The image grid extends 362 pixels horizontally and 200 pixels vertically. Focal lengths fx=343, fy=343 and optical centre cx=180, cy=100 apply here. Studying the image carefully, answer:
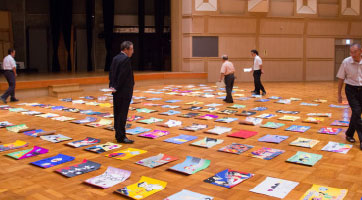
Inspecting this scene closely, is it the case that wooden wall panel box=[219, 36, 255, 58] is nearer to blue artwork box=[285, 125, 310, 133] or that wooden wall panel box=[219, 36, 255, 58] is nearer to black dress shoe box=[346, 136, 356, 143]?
blue artwork box=[285, 125, 310, 133]

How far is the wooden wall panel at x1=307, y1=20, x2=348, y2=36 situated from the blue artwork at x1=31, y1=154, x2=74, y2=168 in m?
16.1

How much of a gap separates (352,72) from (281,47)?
43.0 ft

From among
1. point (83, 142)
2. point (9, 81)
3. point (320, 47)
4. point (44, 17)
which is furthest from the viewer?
point (44, 17)

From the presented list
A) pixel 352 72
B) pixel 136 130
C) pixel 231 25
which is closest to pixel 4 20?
pixel 231 25

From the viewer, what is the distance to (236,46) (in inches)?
689

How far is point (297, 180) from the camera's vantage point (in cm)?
382

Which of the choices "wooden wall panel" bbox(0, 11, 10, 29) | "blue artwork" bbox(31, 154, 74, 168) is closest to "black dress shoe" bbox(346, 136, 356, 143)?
"blue artwork" bbox(31, 154, 74, 168)

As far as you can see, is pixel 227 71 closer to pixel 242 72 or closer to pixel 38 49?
pixel 242 72

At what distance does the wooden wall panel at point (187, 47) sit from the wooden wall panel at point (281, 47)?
12.0 feet

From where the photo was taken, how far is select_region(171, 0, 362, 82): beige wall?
56.4 ft

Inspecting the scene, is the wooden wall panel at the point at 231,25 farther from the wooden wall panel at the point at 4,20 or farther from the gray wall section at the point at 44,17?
the wooden wall panel at the point at 4,20

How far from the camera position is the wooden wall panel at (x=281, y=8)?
1752cm

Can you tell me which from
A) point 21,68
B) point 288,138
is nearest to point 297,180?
point 288,138

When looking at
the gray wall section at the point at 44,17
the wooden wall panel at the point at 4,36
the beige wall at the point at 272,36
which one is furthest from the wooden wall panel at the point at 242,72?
the wooden wall panel at the point at 4,36
